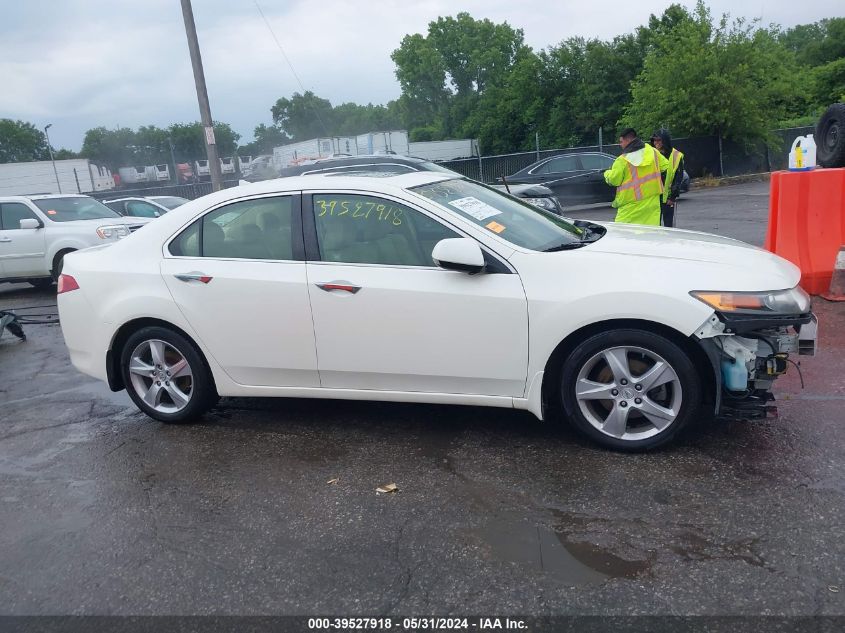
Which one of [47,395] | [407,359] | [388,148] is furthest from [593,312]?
[388,148]

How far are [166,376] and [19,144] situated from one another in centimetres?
9706

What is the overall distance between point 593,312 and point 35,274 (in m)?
10.8

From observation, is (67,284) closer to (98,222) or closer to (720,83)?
(98,222)

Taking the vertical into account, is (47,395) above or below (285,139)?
below

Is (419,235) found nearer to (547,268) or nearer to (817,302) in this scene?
(547,268)

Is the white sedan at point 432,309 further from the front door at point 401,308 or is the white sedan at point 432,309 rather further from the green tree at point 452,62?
the green tree at point 452,62

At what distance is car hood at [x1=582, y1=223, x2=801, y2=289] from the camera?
3912 mm

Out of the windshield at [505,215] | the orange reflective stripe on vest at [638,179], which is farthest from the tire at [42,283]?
the windshield at [505,215]

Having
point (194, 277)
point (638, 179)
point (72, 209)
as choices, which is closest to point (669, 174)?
point (638, 179)

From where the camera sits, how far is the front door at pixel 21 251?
11664 millimetres

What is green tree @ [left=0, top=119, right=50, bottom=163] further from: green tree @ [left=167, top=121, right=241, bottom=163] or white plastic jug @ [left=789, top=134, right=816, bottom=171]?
white plastic jug @ [left=789, top=134, right=816, bottom=171]

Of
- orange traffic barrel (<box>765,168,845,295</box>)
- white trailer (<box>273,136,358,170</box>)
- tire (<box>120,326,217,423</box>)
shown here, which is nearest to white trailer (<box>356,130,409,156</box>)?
white trailer (<box>273,136,358,170</box>)

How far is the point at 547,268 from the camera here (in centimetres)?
397

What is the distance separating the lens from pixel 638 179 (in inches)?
295
